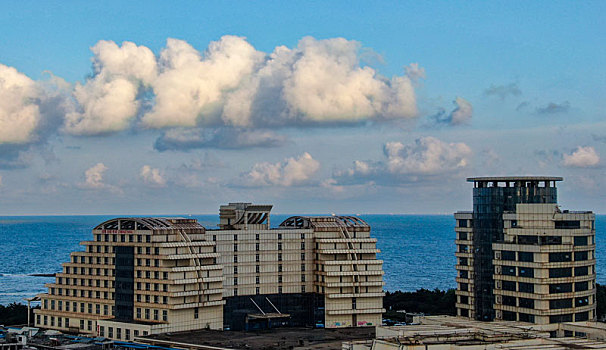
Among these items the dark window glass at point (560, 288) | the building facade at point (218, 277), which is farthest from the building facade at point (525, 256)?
the building facade at point (218, 277)

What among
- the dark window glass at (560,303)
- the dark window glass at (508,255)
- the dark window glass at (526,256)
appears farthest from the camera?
the dark window glass at (508,255)

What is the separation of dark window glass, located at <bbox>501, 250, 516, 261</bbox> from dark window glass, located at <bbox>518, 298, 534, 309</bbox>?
298 inches

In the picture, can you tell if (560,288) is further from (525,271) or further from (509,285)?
(509,285)

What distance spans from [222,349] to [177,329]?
22.1 meters

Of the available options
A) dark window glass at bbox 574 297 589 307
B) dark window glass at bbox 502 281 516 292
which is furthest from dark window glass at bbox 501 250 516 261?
dark window glass at bbox 574 297 589 307

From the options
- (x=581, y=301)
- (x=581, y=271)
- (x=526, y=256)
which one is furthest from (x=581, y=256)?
(x=526, y=256)

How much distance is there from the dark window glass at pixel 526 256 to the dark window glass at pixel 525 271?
1.62 metres

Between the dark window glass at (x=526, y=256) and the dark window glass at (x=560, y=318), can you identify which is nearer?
the dark window glass at (x=560, y=318)

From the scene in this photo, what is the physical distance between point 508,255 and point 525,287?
22.1ft

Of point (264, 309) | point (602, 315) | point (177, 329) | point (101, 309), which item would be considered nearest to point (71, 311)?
point (101, 309)

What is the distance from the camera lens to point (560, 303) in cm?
15062

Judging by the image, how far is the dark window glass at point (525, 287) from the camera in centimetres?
15088

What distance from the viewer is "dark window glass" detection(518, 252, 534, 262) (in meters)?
151

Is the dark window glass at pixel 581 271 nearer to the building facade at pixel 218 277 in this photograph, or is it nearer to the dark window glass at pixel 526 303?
the dark window glass at pixel 526 303
